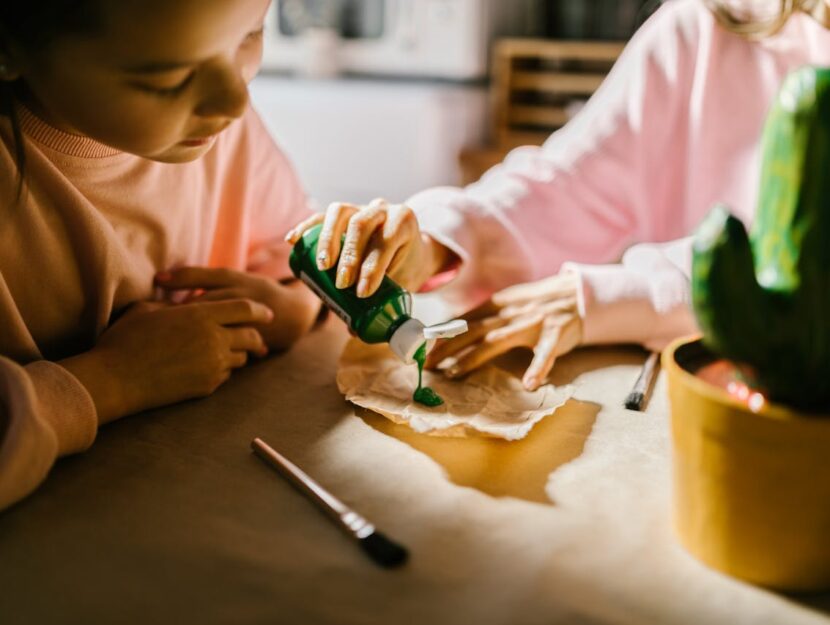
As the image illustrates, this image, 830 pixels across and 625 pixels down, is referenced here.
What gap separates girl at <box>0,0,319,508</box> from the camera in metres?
0.48

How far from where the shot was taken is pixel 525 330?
71 centimetres

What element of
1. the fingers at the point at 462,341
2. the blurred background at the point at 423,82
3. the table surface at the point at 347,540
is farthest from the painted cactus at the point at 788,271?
the blurred background at the point at 423,82

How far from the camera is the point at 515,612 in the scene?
39cm

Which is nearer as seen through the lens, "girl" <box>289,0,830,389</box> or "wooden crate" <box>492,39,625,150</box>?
"girl" <box>289,0,830,389</box>

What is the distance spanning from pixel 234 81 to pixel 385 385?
0.26m

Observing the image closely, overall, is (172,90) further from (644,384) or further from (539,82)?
(539,82)

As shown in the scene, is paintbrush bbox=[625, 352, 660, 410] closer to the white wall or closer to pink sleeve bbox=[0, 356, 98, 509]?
pink sleeve bbox=[0, 356, 98, 509]

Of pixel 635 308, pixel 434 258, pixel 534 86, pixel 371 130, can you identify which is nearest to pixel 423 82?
pixel 371 130

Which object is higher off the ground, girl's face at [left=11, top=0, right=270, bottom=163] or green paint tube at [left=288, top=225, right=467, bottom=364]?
girl's face at [left=11, top=0, right=270, bottom=163]

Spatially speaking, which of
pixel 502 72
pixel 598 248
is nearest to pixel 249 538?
pixel 598 248

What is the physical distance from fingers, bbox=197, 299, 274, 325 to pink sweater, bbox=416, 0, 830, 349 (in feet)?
0.67

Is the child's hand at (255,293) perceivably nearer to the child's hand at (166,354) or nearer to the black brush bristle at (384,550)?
the child's hand at (166,354)

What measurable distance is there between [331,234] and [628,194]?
0.45 meters

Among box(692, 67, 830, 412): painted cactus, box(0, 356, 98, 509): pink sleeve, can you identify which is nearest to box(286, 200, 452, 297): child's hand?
box(0, 356, 98, 509): pink sleeve
